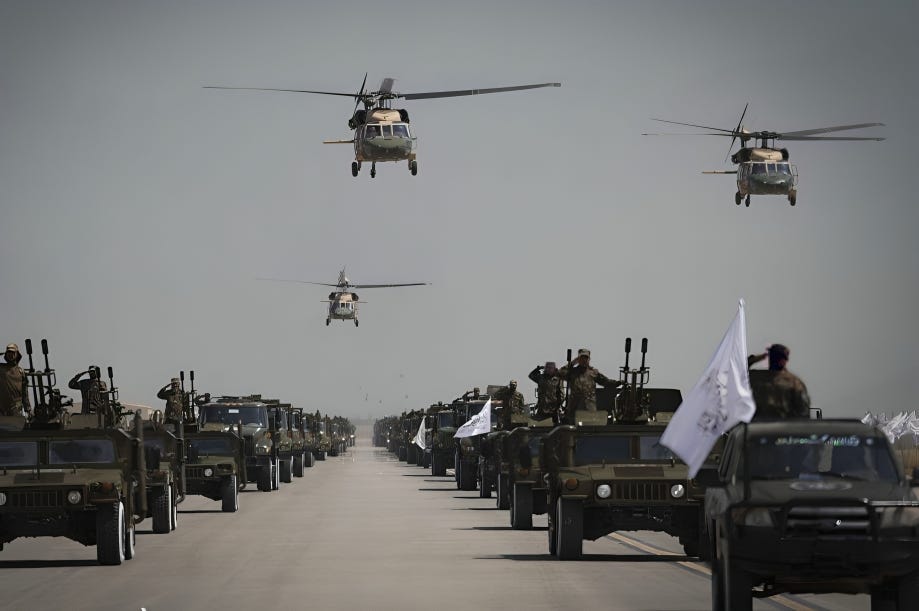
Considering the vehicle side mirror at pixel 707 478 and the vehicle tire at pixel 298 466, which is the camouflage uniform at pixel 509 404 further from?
the vehicle tire at pixel 298 466

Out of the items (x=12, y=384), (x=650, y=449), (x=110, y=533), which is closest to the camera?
(x=110, y=533)

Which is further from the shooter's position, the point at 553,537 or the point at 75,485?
the point at 553,537

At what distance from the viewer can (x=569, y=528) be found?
71.6 ft

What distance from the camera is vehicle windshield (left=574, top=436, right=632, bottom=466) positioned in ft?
72.9

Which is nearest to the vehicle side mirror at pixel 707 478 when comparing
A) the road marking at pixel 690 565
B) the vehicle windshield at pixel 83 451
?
the road marking at pixel 690 565

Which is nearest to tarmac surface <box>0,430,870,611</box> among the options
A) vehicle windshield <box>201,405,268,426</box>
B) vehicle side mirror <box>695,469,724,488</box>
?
vehicle side mirror <box>695,469,724,488</box>

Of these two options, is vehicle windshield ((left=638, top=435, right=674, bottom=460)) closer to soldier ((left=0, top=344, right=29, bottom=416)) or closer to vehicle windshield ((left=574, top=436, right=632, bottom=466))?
vehicle windshield ((left=574, top=436, right=632, bottom=466))

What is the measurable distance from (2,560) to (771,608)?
10498 millimetres

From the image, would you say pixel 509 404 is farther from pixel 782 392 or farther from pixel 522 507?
pixel 782 392

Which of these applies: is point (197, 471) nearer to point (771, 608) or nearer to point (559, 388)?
point (559, 388)

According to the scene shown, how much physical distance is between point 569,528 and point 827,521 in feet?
27.6

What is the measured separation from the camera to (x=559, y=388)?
2844 centimetres

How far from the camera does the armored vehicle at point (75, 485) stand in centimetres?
2148

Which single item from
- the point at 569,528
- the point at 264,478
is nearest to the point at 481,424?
the point at 264,478
